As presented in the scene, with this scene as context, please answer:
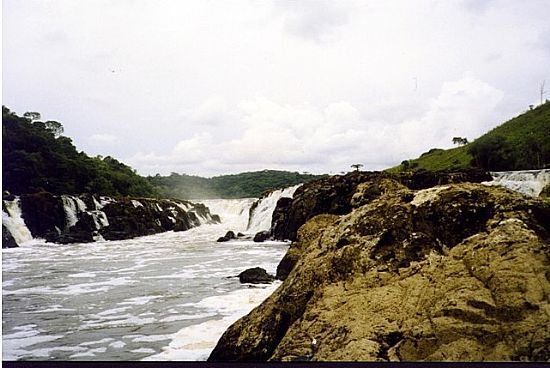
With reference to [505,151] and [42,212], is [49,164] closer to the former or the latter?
[42,212]

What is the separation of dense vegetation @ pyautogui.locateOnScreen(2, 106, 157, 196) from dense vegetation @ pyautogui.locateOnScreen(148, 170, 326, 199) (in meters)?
0.29

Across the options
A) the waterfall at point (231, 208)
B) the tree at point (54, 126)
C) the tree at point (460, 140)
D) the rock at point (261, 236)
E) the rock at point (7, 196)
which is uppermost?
the tree at point (54, 126)

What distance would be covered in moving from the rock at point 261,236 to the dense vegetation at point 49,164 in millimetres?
1073

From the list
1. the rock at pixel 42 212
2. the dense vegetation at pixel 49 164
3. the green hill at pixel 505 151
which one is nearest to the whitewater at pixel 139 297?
the rock at pixel 42 212

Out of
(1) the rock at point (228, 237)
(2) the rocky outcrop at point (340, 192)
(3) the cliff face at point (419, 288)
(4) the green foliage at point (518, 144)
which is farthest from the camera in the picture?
(1) the rock at point (228, 237)

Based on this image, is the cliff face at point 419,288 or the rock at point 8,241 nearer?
the cliff face at point 419,288

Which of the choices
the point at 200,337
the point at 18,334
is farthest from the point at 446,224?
the point at 18,334

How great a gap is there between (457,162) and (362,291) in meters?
1.62

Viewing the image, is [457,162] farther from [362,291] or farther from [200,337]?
[200,337]

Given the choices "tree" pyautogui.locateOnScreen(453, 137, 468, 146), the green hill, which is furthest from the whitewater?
"tree" pyautogui.locateOnScreen(453, 137, 468, 146)

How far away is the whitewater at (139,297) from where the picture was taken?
11.3 ft

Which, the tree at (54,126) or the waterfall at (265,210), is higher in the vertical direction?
the tree at (54,126)

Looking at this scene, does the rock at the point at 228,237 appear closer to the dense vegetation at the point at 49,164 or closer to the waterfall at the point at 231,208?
the waterfall at the point at 231,208

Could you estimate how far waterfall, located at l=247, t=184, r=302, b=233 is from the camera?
14.3 feet
